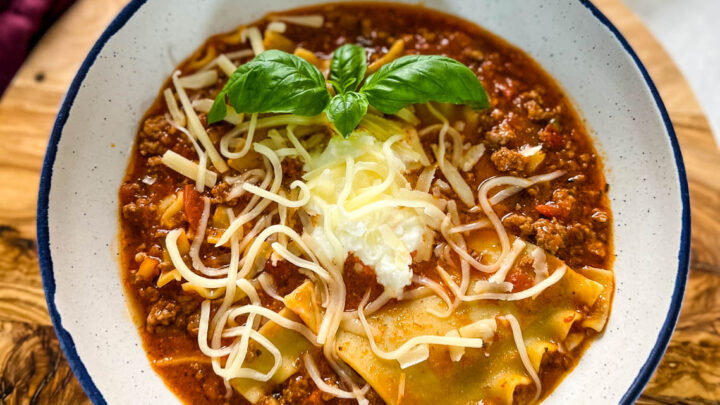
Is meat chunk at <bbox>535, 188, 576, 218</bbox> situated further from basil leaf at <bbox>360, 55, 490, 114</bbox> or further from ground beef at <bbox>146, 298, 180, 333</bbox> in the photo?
ground beef at <bbox>146, 298, 180, 333</bbox>

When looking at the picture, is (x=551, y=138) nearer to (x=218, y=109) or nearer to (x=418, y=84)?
(x=418, y=84)

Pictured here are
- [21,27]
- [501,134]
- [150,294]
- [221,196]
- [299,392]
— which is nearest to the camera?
[299,392]

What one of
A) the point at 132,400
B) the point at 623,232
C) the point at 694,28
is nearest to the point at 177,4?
the point at 132,400

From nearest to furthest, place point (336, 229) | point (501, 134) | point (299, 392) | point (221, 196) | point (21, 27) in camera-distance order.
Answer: point (299, 392)
point (336, 229)
point (221, 196)
point (501, 134)
point (21, 27)

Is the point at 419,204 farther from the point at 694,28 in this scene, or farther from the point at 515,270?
the point at 694,28

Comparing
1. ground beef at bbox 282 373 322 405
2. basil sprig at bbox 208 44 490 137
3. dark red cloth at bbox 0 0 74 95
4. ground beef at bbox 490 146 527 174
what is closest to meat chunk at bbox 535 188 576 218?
ground beef at bbox 490 146 527 174

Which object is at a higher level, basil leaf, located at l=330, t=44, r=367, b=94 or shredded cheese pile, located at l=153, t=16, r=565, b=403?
basil leaf, located at l=330, t=44, r=367, b=94

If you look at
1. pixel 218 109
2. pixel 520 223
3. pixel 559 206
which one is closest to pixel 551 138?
pixel 559 206
